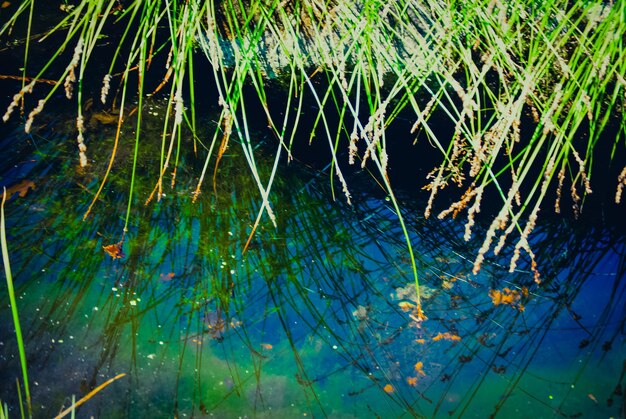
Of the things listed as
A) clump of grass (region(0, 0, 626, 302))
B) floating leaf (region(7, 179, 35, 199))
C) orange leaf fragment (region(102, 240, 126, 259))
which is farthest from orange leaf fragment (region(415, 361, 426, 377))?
floating leaf (region(7, 179, 35, 199))

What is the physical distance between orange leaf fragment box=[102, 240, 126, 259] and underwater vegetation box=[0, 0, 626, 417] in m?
0.01

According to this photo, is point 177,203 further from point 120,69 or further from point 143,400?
point 120,69

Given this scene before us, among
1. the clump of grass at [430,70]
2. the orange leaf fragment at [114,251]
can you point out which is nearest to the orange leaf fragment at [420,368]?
the clump of grass at [430,70]

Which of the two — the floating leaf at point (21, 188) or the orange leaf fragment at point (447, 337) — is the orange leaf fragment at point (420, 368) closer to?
the orange leaf fragment at point (447, 337)

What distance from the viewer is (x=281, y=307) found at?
1229mm

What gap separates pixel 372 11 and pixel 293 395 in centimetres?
91

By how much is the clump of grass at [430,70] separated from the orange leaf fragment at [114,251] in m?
0.16

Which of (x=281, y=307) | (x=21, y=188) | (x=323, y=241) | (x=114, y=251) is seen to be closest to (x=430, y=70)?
(x=323, y=241)

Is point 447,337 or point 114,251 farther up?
point 447,337

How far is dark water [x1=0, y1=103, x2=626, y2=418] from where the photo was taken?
1.06 meters

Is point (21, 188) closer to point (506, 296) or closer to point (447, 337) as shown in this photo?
point (447, 337)

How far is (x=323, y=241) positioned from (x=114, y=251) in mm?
551

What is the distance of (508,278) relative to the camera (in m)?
1.37

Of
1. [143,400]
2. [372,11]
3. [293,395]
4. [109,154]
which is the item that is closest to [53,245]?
[109,154]
